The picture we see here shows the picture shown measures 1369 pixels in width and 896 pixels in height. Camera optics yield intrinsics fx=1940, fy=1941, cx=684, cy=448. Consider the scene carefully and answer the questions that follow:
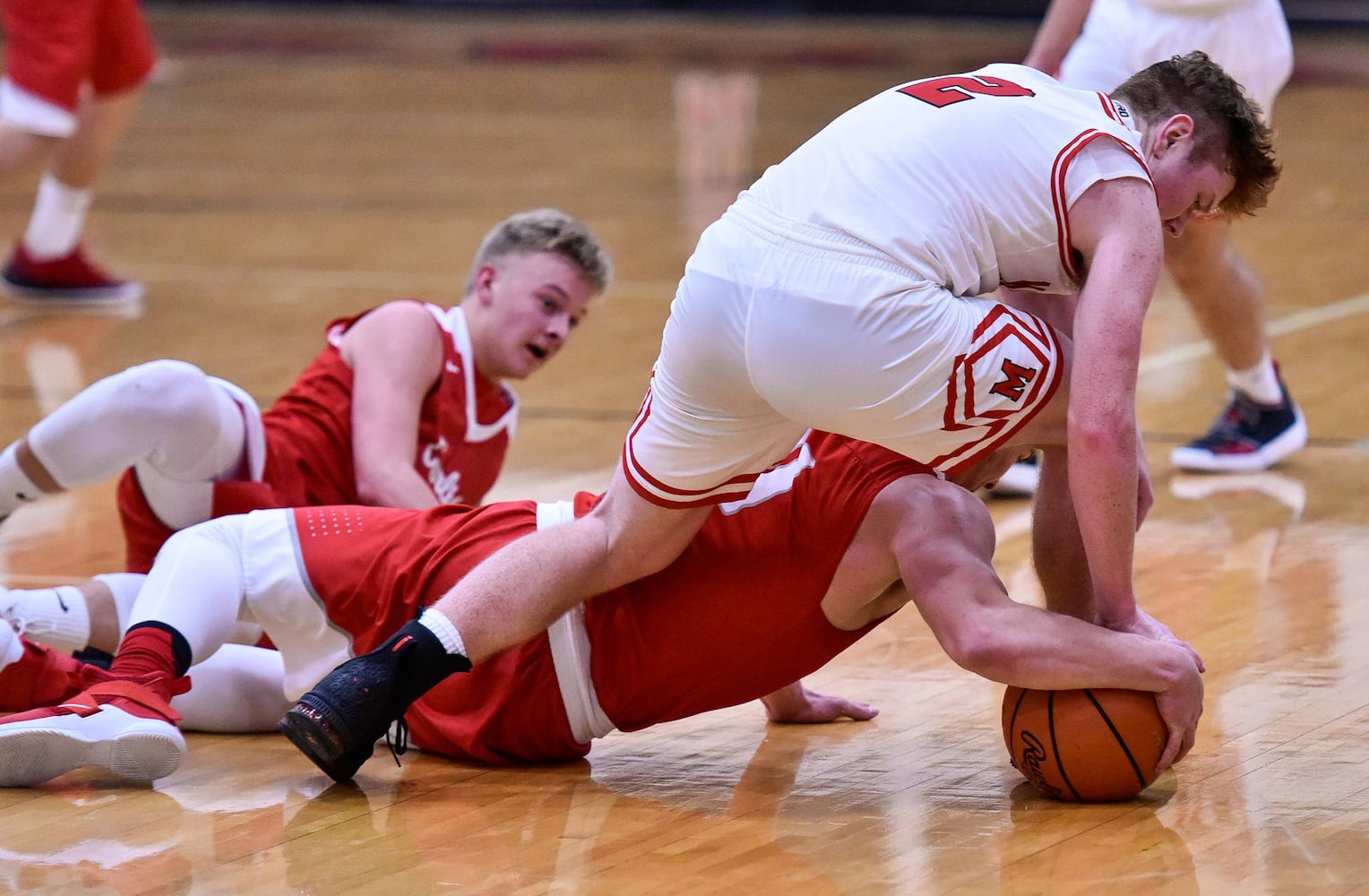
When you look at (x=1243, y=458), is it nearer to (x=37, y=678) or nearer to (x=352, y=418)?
(x=352, y=418)

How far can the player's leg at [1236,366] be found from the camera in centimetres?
519

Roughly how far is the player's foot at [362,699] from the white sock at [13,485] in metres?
1.22

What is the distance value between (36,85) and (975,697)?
4572 millimetres

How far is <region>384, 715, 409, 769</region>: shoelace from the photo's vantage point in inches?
126

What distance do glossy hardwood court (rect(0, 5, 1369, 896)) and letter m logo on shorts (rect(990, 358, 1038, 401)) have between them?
0.66 meters

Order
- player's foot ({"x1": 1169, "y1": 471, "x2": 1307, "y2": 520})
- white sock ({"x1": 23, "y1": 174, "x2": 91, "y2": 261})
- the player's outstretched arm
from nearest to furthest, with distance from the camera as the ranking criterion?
the player's outstretched arm < player's foot ({"x1": 1169, "y1": 471, "x2": 1307, "y2": 520}) < white sock ({"x1": 23, "y1": 174, "x2": 91, "y2": 261})

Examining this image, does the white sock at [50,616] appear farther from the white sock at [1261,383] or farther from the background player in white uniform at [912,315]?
the white sock at [1261,383]

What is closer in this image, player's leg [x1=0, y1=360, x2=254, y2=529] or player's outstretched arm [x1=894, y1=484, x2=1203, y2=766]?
player's outstretched arm [x1=894, y1=484, x2=1203, y2=766]

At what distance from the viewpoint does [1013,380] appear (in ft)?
9.92

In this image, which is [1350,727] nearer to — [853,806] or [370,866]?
[853,806]

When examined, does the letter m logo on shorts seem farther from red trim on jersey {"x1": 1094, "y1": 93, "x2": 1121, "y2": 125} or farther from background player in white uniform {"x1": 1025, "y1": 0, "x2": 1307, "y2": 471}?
background player in white uniform {"x1": 1025, "y1": 0, "x2": 1307, "y2": 471}

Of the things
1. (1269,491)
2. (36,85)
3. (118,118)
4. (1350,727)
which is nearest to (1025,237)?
(1350,727)

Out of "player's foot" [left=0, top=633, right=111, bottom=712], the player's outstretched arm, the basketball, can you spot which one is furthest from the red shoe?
the basketball

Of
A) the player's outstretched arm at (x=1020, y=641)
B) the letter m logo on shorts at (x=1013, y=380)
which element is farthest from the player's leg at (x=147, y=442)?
the letter m logo on shorts at (x=1013, y=380)
